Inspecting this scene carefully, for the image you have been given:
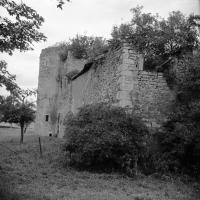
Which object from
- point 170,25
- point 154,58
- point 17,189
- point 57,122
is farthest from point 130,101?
point 57,122

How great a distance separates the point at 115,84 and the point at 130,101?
3.18ft

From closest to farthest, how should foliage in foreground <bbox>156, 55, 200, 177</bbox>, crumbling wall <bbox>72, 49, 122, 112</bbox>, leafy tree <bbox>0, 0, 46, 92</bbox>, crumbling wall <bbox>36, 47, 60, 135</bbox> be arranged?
leafy tree <bbox>0, 0, 46, 92</bbox> → foliage in foreground <bbox>156, 55, 200, 177</bbox> → crumbling wall <bbox>72, 49, 122, 112</bbox> → crumbling wall <bbox>36, 47, 60, 135</bbox>

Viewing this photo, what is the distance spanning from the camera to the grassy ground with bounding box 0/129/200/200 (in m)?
6.31

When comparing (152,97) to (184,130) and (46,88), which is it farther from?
(46,88)

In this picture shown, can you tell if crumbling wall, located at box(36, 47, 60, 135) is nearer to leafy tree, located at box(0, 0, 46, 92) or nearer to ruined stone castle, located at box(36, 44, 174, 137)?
ruined stone castle, located at box(36, 44, 174, 137)

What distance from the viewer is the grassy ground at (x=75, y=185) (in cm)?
631

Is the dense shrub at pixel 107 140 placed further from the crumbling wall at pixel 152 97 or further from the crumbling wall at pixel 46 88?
the crumbling wall at pixel 46 88

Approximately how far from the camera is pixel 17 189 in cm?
647

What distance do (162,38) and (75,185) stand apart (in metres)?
8.81

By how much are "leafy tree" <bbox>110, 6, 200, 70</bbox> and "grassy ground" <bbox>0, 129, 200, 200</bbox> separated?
199 inches

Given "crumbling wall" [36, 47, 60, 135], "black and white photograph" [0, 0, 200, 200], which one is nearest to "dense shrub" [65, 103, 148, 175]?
"black and white photograph" [0, 0, 200, 200]

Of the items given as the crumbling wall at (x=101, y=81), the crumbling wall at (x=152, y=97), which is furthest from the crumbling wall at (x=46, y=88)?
the crumbling wall at (x=152, y=97)

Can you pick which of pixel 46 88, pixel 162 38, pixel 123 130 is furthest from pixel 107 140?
pixel 46 88

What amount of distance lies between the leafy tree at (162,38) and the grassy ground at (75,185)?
199 inches
